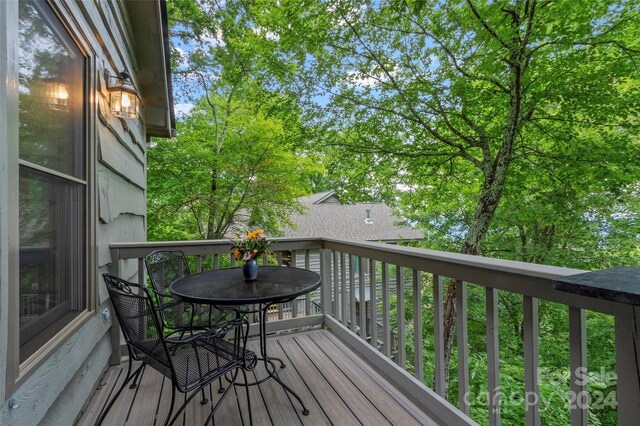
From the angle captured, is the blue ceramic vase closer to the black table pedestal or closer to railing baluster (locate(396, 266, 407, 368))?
the black table pedestal

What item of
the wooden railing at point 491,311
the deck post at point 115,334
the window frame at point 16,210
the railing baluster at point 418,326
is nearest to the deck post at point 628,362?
the wooden railing at point 491,311

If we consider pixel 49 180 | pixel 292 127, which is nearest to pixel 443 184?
pixel 292 127

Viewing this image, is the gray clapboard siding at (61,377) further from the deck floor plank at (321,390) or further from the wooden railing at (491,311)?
the deck floor plank at (321,390)

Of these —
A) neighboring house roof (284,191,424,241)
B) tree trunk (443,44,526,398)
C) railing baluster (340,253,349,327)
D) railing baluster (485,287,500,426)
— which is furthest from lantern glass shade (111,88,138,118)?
neighboring house roof (284,191,424,241)

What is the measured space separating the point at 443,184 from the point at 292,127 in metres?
3.35

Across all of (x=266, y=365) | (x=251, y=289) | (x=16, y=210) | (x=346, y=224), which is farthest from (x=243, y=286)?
(x=346, y=224)

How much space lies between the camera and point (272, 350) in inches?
108

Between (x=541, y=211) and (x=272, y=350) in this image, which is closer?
(x=272, y=350)

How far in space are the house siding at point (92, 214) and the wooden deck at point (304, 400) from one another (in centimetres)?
24

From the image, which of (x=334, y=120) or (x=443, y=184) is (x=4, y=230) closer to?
(x=334, y=120)

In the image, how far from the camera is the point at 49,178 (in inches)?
59.1

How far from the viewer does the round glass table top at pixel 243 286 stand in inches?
70.9

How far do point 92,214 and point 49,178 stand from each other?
53 centimetres

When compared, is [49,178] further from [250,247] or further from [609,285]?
[609,285]
